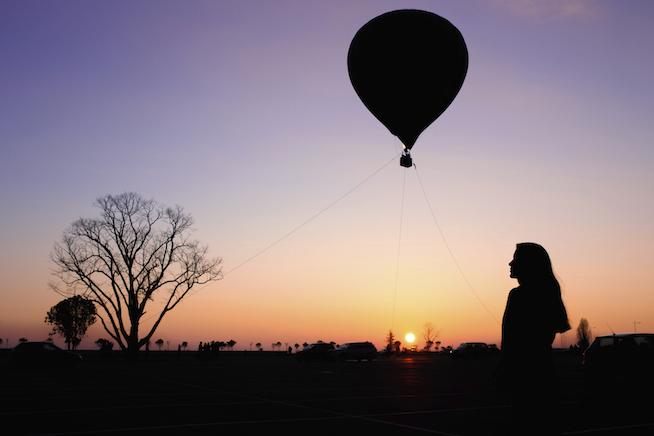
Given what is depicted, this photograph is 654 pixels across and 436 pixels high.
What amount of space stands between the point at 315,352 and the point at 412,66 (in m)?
36.4

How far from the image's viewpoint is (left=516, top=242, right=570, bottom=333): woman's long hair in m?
4.72

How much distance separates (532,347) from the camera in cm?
469

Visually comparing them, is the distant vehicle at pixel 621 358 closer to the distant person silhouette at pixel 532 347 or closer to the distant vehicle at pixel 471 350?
the distant person silhouette at pixel 532 347

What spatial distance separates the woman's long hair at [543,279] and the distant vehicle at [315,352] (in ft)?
154

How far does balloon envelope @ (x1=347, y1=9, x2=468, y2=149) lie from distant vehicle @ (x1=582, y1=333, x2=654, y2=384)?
29.4 ft

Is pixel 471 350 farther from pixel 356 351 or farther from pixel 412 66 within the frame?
pixel 412 66

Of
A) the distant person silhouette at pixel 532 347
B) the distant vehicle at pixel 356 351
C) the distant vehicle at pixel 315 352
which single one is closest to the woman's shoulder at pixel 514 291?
the distant person silhouette at pixel 532 347

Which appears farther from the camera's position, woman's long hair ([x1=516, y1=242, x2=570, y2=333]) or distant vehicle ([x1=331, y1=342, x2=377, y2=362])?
distant vehicle ([x1=331, y1=342, x2=377, y2=362])

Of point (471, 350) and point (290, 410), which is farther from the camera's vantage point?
point (471, 350)

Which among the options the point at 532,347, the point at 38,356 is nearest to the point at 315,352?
the point at 38,356

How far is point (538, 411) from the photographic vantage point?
461 centimetres

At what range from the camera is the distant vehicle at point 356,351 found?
52644mm

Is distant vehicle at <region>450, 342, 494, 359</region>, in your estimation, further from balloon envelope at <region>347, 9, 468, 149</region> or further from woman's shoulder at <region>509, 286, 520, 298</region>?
woman's shoulder at <region>509, 286, 520, 298</region>

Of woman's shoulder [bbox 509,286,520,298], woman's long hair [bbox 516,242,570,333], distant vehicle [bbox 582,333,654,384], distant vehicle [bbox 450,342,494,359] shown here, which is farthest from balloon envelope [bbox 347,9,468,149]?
distant vehicle [bbox 450,342,494,359]
